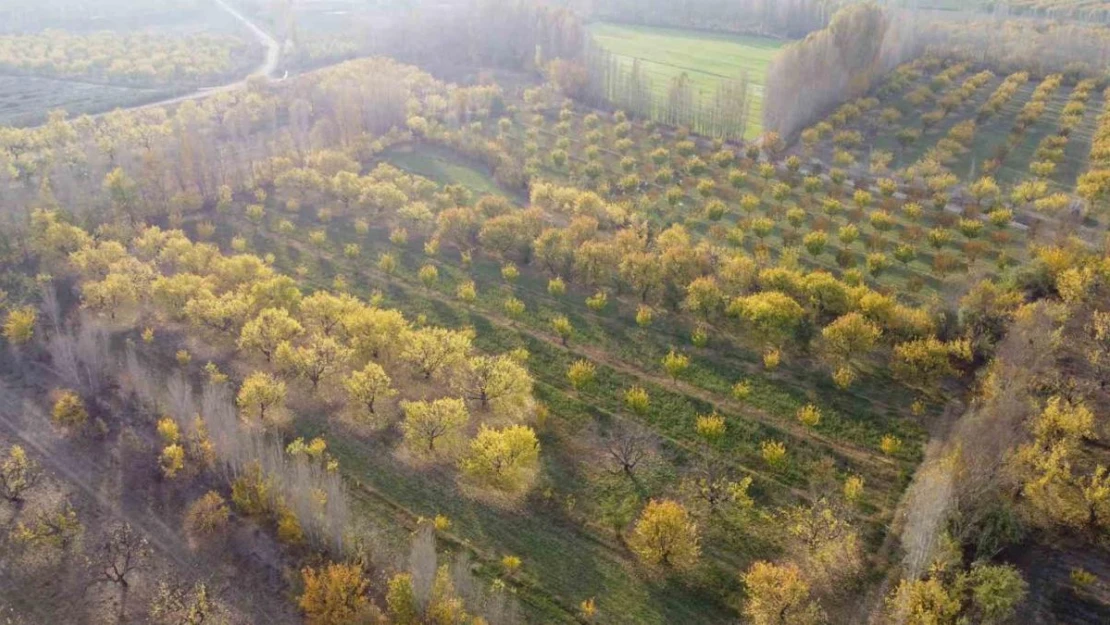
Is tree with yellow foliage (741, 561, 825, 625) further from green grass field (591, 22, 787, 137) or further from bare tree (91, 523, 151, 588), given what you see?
green grass field (591, 22, 787, 137)

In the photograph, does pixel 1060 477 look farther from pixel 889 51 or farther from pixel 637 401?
pixel 889 51

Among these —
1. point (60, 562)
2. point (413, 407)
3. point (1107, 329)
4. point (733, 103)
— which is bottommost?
point (60, 562)

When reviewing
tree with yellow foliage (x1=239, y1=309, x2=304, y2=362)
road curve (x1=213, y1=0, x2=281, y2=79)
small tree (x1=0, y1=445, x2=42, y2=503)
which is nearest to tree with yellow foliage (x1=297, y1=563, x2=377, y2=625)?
small tree (x1=0, y1=445, x2=42, y2=503)

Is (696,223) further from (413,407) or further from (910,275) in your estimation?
(413,407)

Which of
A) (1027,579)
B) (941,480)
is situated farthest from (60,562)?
(1027,579)

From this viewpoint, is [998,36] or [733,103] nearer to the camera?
[733,103]
